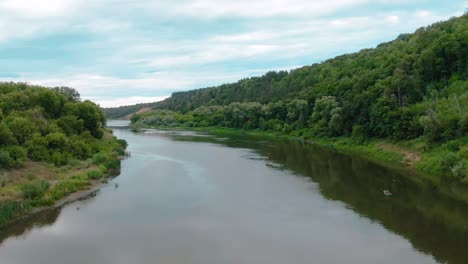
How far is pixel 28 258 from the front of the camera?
63.0ft

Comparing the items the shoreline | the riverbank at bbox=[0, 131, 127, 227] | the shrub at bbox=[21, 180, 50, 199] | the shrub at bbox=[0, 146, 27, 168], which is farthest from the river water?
the shrub at bbox=[0, 146, 27, 168]

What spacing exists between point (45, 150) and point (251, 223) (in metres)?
21.9

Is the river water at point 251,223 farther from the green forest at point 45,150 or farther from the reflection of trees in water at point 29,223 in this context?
the green forest at point 45,150

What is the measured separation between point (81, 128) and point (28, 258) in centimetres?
3166

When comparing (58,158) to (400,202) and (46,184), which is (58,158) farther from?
(400,202)

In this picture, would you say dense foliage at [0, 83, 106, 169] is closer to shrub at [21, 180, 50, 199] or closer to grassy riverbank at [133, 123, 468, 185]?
shrub at [21, 180, 50, 199]

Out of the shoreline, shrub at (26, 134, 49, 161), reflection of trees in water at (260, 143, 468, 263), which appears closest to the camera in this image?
reflection of trees in water at (260, 143, 468, 263)

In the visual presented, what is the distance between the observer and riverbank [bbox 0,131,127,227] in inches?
1001

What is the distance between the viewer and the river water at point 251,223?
19359 millimetres

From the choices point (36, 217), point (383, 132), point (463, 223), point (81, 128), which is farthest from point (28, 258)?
point (383, 132)

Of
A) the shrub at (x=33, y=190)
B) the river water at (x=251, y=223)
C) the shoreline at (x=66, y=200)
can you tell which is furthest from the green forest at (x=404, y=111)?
the shrub at (x=33, y=190)

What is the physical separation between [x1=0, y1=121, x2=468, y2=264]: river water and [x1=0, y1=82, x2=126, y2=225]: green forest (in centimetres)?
224

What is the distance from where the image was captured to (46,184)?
96.8 feet

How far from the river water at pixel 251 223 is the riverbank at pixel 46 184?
3.31ft
